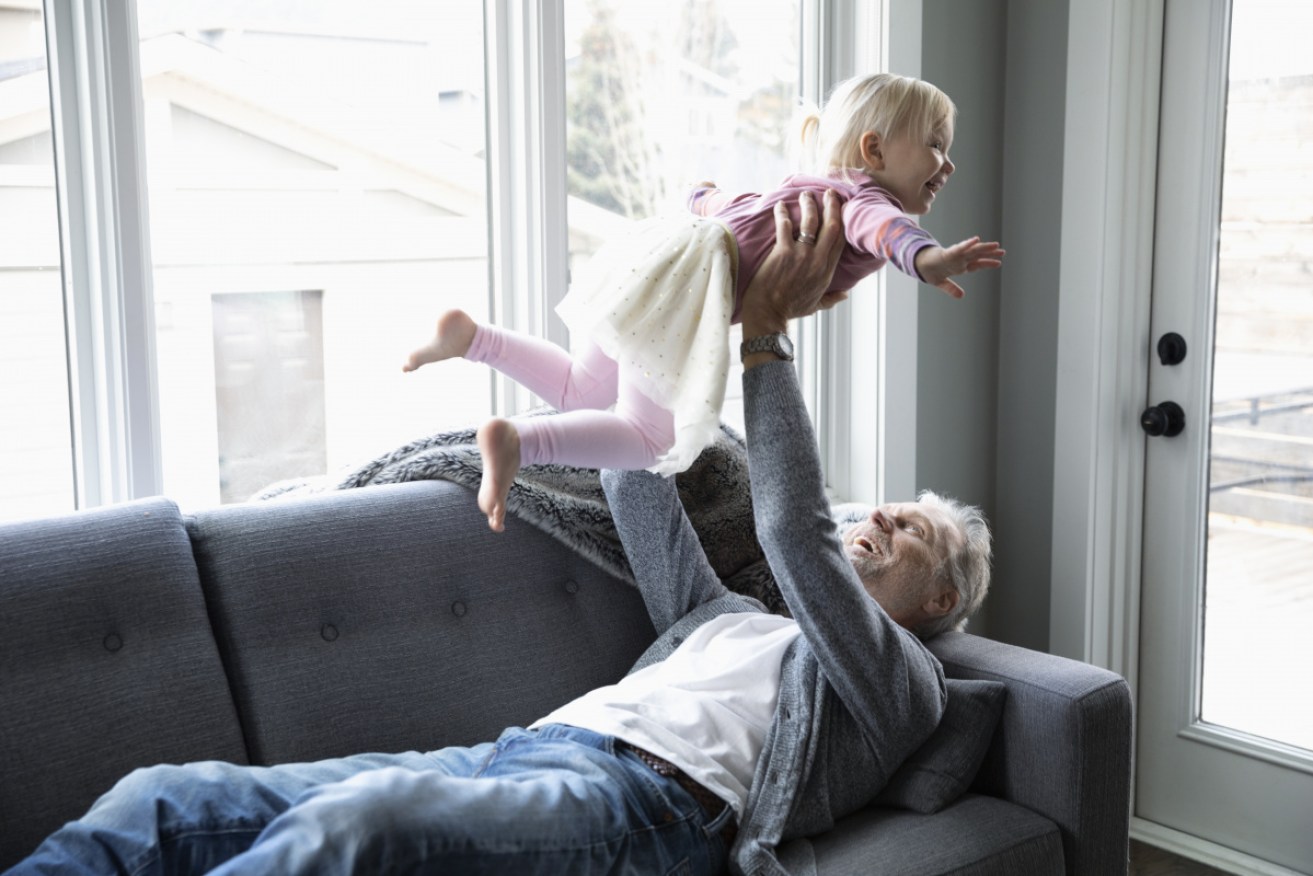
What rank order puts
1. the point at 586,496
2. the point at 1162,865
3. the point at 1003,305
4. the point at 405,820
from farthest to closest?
the point at 1003,305 < the point at 1162,865 < the point at 586,496 < the point at 405,820

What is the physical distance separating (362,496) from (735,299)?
687mm

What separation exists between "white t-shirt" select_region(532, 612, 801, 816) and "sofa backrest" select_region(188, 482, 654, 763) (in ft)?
0.51

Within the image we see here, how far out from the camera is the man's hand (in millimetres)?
1625

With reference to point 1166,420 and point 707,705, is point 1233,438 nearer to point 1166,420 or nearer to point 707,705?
point 1166,420

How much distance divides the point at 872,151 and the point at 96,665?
A: 1.22 meters

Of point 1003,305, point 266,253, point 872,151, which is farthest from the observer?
point 1003,305

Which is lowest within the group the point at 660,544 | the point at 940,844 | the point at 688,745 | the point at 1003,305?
the point at 940,844

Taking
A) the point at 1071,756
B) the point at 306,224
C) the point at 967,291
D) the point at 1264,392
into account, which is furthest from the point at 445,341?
the point at 1264,392

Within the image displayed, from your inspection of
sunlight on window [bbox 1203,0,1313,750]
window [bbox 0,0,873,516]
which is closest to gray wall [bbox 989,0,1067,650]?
sunlight on window [bbox 1203,0,1313,750]

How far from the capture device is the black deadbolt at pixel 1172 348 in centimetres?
284

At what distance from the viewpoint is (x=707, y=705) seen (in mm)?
1792

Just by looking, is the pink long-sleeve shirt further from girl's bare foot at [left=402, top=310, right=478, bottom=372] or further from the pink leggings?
girl's bare foot at [left=402, top=310, right=478, bottom=372]

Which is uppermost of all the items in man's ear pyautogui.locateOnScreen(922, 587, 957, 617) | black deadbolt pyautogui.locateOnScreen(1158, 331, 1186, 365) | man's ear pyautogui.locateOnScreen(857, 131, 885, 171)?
man's ear pyautogui.locateOnScreen(857, 131, 885, 171)

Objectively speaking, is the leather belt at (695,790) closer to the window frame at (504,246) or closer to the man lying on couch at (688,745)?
the man lying on couch at (688,745)
